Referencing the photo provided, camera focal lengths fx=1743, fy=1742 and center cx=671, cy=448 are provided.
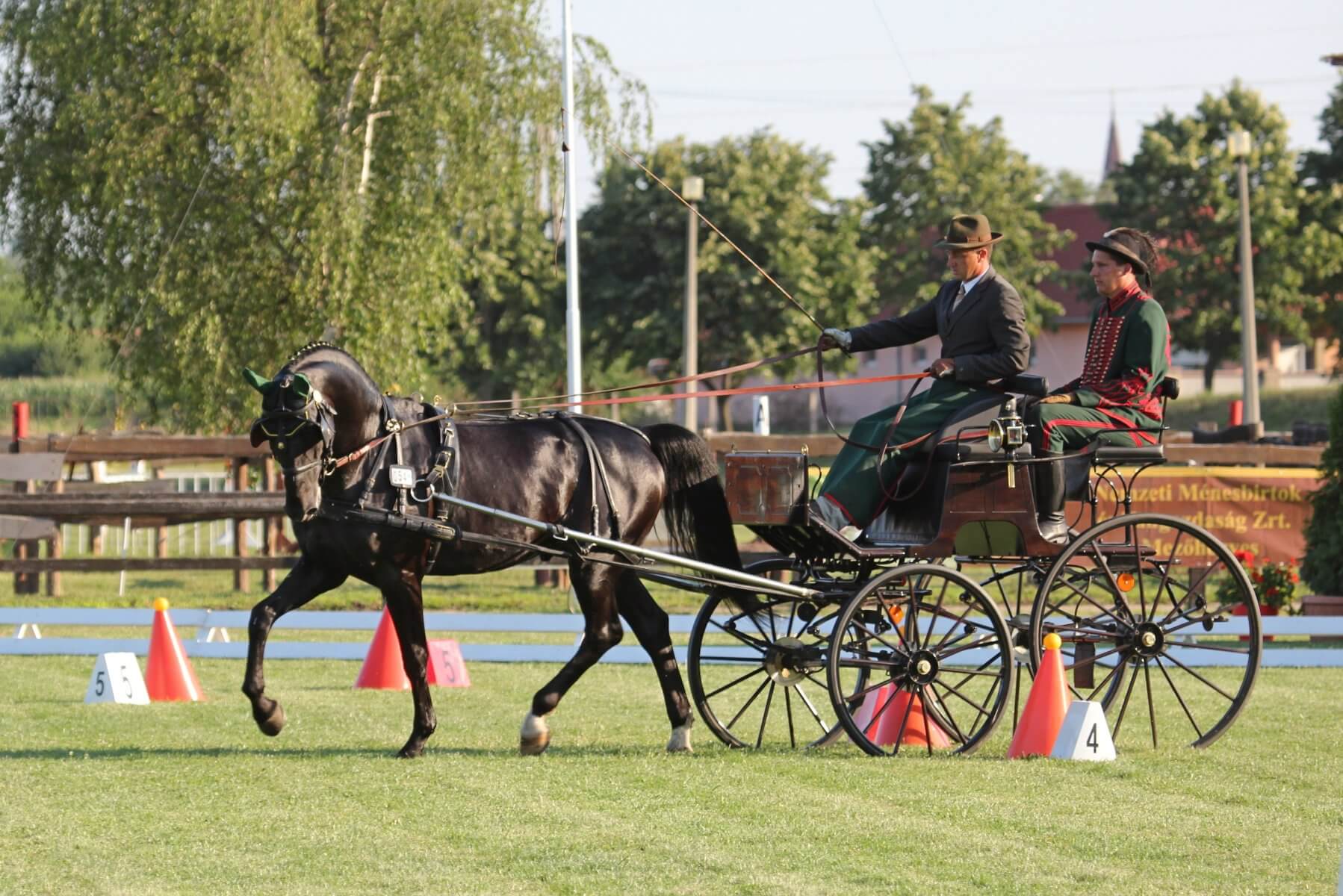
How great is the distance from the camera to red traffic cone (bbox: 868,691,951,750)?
8.20m

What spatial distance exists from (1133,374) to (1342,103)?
4216 cm

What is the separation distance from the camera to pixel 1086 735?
24.9ft

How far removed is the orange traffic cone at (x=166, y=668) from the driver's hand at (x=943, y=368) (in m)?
4.99

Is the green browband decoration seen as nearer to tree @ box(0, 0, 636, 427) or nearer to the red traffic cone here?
the red traffic cone

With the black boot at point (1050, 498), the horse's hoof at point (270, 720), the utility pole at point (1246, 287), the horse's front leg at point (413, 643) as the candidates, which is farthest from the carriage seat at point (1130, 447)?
the utility pole at point (1246, 287)

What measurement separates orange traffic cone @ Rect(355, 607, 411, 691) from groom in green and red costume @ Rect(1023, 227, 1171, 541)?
16.0ft

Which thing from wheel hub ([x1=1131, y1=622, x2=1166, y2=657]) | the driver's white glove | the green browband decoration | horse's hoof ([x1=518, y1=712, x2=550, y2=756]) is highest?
the driver's white glove

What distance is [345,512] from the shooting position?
7.77m

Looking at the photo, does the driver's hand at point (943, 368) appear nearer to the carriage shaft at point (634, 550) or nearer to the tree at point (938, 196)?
the carriage shaft at point (634, 550)

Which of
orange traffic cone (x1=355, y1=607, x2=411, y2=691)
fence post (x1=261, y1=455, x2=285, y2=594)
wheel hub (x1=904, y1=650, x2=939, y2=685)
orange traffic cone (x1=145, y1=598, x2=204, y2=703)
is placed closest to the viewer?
wheel hub (x1=904, y1=650, x2=939, y2=685)

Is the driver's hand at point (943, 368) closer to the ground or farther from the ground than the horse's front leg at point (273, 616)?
farther from the ground

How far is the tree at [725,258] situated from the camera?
45.4m

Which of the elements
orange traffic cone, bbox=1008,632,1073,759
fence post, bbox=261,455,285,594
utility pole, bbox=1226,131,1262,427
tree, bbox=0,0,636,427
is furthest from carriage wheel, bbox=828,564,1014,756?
utility pole, bbox=1226,131,1262,427

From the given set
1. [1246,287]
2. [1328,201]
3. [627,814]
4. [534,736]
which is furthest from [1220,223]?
[627,814]
